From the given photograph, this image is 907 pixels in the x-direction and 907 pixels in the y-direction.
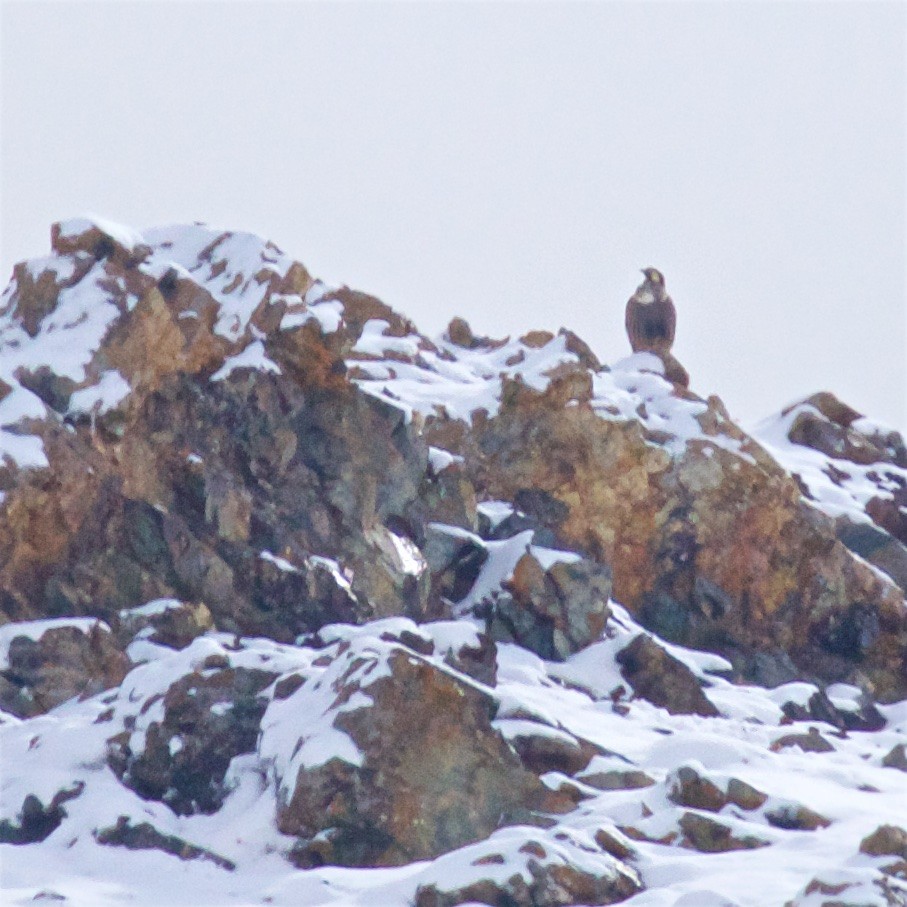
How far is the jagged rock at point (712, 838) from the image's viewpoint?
14.6 metres

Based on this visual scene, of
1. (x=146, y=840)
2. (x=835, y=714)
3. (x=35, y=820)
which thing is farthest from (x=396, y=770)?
(x=835, y=714)

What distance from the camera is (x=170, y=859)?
48.1ft

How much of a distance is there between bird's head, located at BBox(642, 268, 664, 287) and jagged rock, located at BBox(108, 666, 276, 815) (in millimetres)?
14496

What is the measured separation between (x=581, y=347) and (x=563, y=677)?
641 cm

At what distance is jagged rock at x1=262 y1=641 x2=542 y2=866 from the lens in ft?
48.3

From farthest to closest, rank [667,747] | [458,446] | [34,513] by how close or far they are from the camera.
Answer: [458,446], [34,513], [667,747]

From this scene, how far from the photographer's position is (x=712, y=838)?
14.7 m

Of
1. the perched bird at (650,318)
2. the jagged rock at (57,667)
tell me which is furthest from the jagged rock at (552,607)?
the perched bird at (650,318)

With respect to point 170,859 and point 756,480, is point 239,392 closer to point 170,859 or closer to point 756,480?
point 756,480

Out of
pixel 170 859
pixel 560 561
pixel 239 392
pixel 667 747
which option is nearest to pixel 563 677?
pixel 560 561

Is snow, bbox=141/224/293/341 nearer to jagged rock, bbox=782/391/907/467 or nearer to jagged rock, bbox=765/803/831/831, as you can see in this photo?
jagged rock, bbox=782/391/907/467

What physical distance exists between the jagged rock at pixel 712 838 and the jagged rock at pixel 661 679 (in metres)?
5.06

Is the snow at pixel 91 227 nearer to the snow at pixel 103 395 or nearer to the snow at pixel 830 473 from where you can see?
the snow at pixel 103 395

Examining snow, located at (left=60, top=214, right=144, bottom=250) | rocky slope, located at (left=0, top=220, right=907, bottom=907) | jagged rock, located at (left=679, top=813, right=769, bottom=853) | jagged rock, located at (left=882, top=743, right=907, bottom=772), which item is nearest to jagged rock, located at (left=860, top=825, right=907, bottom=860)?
rocky slope, located at (left=0, top=220, right=907, bottom=907)
